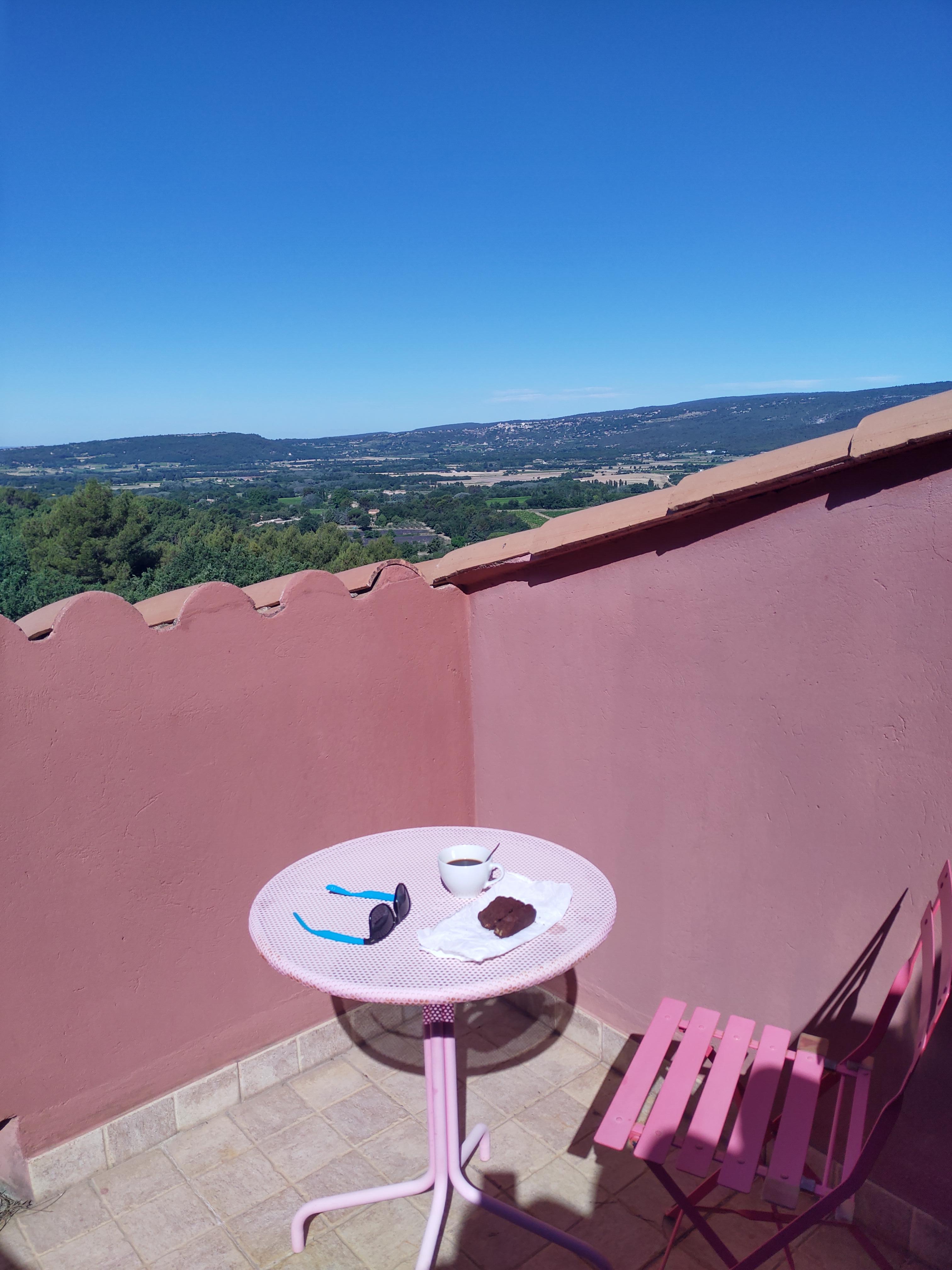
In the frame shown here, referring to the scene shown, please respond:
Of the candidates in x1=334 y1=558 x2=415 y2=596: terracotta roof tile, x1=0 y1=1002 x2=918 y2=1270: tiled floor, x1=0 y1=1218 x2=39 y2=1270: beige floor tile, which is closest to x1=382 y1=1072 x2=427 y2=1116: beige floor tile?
x1=0 y1=1002 x2=918 y2=1270: tiled floor

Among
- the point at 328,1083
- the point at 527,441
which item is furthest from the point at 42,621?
the point at 527,441

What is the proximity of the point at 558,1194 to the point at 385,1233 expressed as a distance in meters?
0.56

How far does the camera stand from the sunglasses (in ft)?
6.05

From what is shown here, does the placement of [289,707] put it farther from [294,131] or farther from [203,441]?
[203,441]

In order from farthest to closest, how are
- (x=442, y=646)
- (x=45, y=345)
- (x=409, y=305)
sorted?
(x=409, y=305)
(x=45, y=345)
(x=442, y=646)

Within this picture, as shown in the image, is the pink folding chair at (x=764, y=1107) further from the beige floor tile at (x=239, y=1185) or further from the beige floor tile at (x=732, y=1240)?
the beige floor tile at (x=239, y=1185)

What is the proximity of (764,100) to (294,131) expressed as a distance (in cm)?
1014

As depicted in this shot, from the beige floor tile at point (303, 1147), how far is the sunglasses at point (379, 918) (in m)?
1.20

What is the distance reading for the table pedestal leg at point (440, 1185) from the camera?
2.09 meters

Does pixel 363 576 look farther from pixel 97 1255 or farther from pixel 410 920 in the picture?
pixel 97 1255

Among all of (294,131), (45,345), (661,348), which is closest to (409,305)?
(661,348)

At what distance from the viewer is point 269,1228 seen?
2.32 m

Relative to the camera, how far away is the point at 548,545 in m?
2.81

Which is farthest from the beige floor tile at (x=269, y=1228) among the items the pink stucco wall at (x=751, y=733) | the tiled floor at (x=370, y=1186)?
the pink stucco wall at (x=751, y=733)
